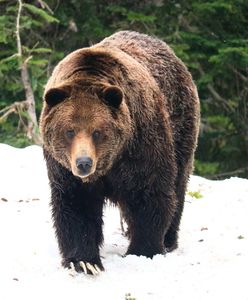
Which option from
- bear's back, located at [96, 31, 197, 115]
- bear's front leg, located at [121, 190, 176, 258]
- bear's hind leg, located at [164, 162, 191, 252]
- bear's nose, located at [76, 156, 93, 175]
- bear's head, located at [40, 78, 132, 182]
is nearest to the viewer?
bear's nose, located at [76, 156, 93, 175]

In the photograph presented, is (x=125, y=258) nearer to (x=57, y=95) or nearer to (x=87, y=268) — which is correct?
(x=87, y=268)

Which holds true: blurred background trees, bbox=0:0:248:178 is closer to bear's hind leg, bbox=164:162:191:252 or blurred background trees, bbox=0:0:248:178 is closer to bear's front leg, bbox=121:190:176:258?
bear's hind leg, bbox=164:162:191:252

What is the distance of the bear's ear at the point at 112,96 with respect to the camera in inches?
240

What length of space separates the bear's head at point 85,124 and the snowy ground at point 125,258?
2.77 ft

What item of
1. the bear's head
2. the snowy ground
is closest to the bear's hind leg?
the snowy ground

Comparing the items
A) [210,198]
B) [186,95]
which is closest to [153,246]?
[186,95]

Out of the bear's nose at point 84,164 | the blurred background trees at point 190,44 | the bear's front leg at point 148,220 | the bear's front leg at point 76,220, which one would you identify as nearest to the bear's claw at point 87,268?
the bear's front leg at point 76,220

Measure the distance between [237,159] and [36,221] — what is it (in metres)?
8.80

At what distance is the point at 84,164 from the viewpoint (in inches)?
231

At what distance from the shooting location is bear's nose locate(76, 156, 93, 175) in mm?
5879

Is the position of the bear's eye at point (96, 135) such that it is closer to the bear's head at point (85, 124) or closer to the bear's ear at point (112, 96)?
the bear's head at point (85, 124)

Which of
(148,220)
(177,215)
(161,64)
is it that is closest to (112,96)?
(148,220)

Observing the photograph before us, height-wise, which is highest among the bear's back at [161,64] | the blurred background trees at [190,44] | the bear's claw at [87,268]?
the bear's back at [161,64]

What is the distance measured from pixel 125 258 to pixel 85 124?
4.44 ft
